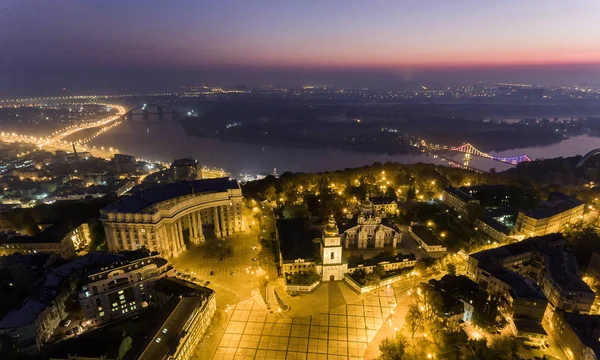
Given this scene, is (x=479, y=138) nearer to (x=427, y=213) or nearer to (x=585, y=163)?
(x=585, y=163)

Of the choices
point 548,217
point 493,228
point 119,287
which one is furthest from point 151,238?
point 548,217

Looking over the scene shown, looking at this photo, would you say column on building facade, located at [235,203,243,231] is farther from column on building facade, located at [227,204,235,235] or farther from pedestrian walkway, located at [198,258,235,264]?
pedestrian walkway, located at [198,258,235,264]

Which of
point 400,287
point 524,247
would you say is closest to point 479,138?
point 524,247

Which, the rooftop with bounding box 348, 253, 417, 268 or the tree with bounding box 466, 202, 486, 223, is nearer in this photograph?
the rooftop with bounding box 348, 253, 417, 268

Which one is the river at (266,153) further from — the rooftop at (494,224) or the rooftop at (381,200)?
the rooftop at (494,224)

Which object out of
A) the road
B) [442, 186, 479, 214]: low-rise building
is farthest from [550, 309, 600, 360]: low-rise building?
the road

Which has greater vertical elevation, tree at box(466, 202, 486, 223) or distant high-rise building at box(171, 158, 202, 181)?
distant high-rise building at box(171, 158, 202, 181)

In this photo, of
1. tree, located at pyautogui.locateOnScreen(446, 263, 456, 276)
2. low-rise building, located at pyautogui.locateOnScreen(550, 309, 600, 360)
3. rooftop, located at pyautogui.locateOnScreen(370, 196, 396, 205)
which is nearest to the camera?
low-rise building, located at pyautogui.locateOnScreen(550, 309, 600, 360)

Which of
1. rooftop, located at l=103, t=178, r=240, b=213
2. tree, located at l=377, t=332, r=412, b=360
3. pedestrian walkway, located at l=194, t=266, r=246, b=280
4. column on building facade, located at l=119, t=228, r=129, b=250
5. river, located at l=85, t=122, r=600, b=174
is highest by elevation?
rooftop, located at l=103, t=178, r=240, b=213
